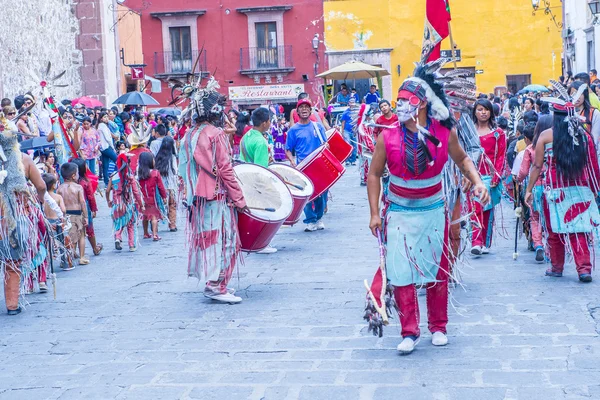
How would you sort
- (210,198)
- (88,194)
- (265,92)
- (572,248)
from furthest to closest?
(265,92) < (88,194) < (572,248) < (210,198)

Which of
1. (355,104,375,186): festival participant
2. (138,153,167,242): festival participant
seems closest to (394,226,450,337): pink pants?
(355,104,375,186): festival participant

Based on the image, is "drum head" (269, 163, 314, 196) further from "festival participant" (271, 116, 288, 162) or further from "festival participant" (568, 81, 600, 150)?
"festival participant" (271, 116, 288, 162)

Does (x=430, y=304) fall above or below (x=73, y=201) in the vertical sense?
below

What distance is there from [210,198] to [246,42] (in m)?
32.7

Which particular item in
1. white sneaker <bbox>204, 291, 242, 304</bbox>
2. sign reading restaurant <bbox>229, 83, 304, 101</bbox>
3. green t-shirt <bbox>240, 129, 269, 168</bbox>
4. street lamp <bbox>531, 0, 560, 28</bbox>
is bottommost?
white sneaker <bbox>204, 291, 242, 304</bbox>

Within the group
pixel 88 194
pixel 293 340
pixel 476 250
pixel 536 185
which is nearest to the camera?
pixel 293 340

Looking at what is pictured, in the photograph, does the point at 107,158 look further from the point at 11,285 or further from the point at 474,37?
the point at 474,37

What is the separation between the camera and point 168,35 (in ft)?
129

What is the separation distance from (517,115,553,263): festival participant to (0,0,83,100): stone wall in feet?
35.8

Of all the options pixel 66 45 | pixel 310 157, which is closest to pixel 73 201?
pixel 310 157

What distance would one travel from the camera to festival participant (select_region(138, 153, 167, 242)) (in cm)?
1157

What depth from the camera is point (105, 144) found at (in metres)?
19.0

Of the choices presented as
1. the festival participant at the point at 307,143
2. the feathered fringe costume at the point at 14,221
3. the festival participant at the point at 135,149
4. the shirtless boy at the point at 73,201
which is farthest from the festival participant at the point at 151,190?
the feathered fringe costume at the point at 14,221

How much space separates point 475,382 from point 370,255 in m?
4.56
